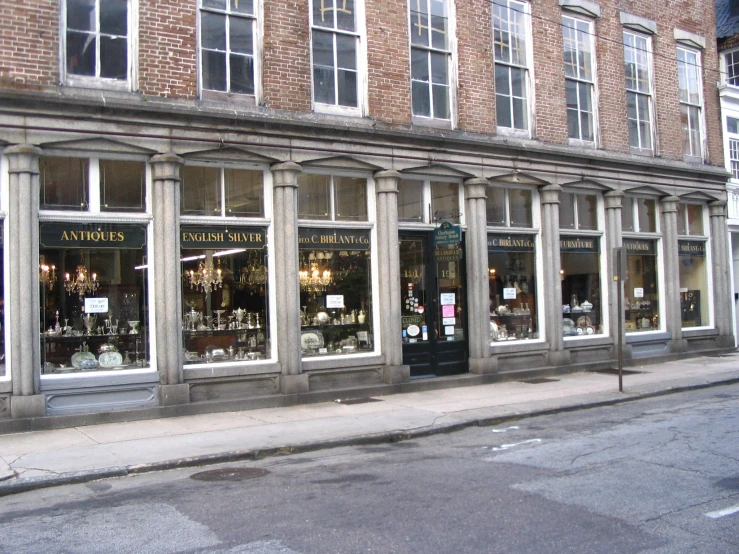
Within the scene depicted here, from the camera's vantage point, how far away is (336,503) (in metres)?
6.91

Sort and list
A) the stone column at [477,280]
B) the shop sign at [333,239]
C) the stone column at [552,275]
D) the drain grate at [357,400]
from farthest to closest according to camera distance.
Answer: the stone column at [552,275] → the stone column at [477,280] → the shop sign at [333,239] → the drain grate at [357,400]

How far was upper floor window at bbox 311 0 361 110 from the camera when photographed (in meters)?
13.9

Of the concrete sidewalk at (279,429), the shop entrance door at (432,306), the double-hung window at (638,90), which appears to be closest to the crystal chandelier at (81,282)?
the concrete sidewalk at (279,429)

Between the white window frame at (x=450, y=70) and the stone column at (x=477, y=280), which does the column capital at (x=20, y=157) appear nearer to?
the white window frame at (x=450, y=70)

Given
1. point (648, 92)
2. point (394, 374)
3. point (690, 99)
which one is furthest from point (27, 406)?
point (690, 99)

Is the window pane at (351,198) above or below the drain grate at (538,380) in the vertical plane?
above

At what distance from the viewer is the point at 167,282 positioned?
474 inches

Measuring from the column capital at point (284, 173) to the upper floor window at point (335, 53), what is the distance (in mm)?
1456

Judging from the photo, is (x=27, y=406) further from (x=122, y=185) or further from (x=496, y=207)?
(x=496, y=207)

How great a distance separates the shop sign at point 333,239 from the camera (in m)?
13.6

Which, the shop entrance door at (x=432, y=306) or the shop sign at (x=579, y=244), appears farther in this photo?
the shop sign at (x=579, y=244)

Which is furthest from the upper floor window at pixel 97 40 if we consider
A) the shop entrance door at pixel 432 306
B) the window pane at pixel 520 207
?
the window pane at pixel 520 207

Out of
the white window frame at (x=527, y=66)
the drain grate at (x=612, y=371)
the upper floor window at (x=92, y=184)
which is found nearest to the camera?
the upper floor window at (x=92, y=184)

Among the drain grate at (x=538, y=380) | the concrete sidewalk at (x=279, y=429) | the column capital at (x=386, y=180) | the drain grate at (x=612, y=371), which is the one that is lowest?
the concrete sidewalk at (x=279, y=429)
